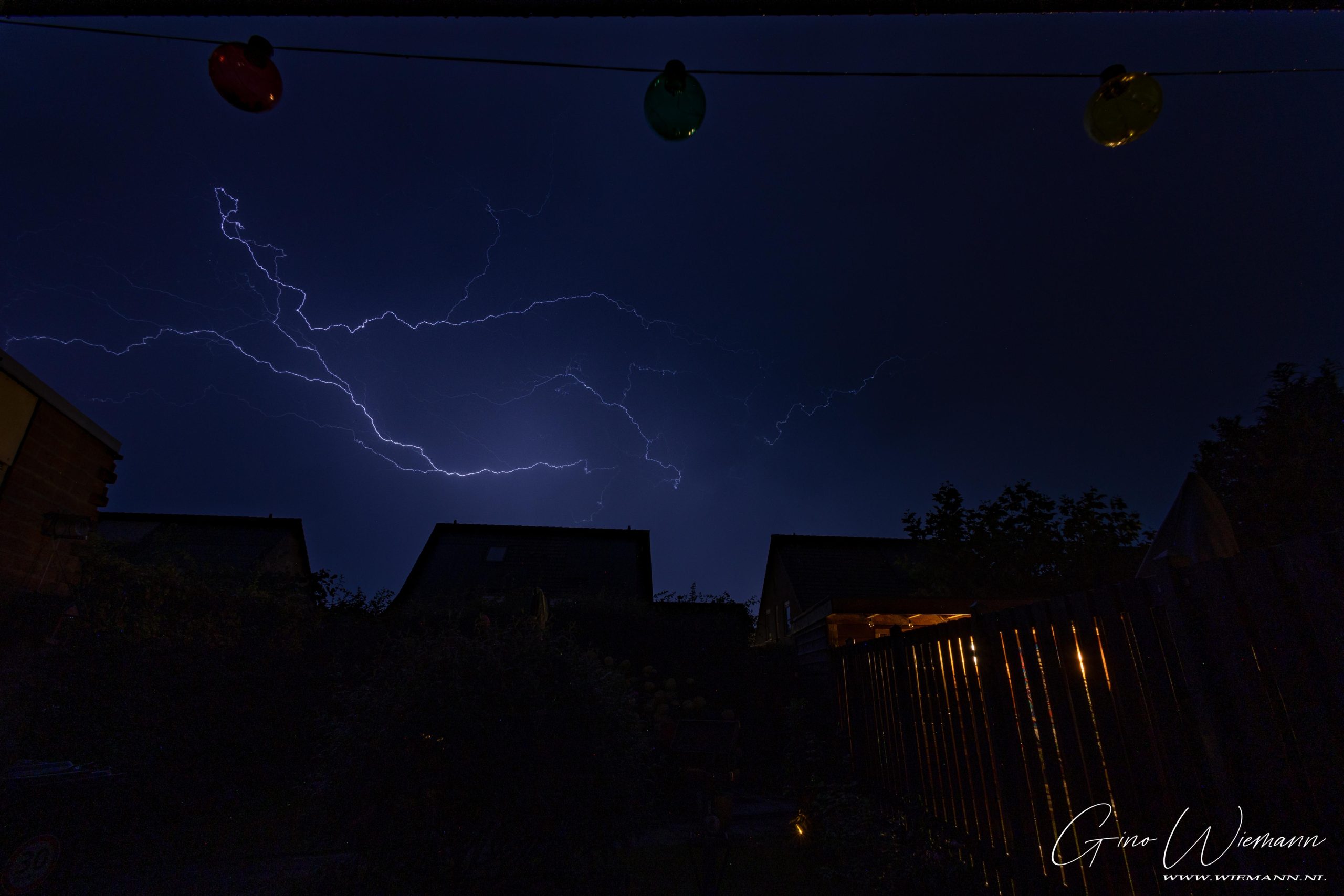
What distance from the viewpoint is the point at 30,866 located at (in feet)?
10.4

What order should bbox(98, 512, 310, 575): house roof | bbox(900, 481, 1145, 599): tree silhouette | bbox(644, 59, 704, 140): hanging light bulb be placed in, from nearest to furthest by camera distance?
bbox(644, 59, 704, 140): hanging light bulb < bbox(900, 481, 1145, 599): tree silhouette < bbox(98, 512, 310, 575): house roof

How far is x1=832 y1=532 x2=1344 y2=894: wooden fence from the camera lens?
1592mm

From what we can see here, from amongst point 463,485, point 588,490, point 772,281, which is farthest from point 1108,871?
point 463,485

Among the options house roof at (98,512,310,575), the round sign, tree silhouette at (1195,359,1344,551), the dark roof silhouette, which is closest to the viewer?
the round sign

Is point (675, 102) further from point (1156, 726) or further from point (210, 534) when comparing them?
point (210, 534)

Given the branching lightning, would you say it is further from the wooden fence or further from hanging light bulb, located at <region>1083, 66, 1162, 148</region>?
the wooden fence

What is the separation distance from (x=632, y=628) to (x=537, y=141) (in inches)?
1165

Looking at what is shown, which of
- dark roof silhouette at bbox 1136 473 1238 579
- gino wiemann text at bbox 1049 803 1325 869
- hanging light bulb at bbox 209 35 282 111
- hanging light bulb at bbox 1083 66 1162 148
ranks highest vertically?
hanging light bulb at bbox 209 35 282 111

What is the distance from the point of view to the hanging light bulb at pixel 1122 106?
2855 mm

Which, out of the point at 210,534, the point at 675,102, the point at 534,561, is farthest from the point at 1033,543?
the point at 210,534

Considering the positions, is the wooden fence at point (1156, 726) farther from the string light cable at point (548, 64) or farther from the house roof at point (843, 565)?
the house roof at point (843, 565)

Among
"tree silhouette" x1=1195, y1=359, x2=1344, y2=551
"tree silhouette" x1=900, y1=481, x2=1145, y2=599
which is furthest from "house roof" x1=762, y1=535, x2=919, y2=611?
"tree silhouette" x1=1195, y1=359, x2=1344, y2=551

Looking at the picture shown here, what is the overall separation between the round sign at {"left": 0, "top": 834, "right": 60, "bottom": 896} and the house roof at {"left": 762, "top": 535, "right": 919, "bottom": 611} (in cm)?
1476

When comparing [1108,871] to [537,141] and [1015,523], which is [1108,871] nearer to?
[1015,523]
